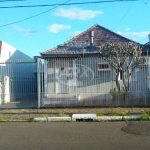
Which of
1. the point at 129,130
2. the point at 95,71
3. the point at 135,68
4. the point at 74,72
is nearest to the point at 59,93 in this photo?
the point at 74,72

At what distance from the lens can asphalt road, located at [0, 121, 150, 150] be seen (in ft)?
21.3

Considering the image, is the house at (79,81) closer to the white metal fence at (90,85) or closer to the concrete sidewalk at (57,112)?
the white metal fence at (90,85)

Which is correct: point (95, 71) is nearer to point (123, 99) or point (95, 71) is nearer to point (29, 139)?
point (123, 99)

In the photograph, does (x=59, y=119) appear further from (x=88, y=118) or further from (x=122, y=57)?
(x=122, y=57)

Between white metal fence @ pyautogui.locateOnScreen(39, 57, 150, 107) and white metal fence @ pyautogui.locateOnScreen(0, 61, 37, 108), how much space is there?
75 cm

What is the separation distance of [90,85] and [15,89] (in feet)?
13.6

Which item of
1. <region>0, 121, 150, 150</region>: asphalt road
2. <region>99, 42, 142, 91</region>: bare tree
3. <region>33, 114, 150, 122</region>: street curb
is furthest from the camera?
<region>99, 42, 142, 91</region>: bare tree

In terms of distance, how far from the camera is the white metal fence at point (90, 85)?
13.6 meters

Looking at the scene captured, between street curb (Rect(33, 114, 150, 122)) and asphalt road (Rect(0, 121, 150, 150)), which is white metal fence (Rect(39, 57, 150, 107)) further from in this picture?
asphalt road (Rect(0, 121, 150, 150))

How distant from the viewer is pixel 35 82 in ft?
47.3

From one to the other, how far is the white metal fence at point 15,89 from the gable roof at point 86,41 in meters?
3.02

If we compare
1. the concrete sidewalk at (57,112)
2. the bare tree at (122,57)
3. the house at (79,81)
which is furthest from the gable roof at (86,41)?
the concrete sidewalk at (57,112)

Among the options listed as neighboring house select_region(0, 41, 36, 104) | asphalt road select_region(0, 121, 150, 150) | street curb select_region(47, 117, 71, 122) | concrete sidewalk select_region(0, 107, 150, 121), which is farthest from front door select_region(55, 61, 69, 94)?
asphalt road select_region(0, 121, 150, 150)

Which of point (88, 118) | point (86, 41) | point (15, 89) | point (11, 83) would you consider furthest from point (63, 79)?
point (86, 41)
